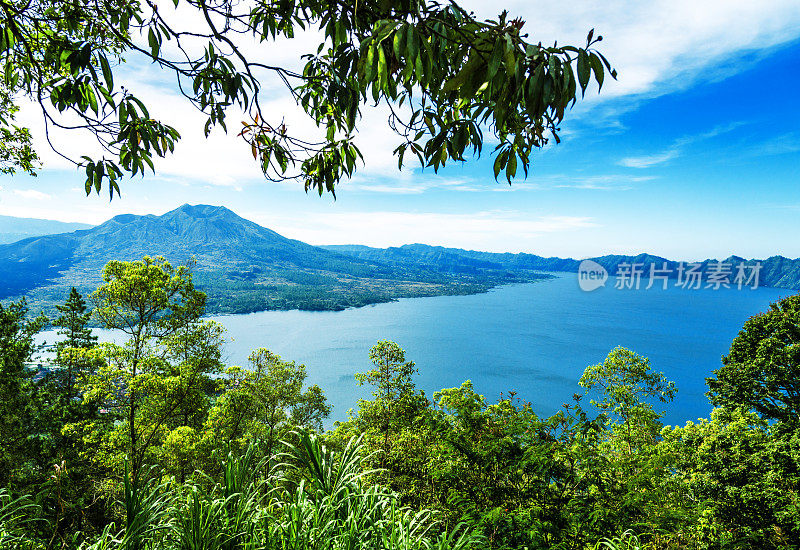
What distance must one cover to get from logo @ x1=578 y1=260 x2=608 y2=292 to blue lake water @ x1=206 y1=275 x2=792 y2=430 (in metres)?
→ 43.9

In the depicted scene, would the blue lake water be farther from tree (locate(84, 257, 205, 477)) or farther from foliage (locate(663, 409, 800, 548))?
foliage (locate(663, 409, 800, 548))

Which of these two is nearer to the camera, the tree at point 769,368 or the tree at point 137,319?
the tree at point 137,319

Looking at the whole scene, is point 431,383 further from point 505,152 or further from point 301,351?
point 505,152

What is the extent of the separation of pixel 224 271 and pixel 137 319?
149489 millimetres

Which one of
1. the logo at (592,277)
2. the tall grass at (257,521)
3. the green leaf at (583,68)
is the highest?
the green leaf at (583,68)

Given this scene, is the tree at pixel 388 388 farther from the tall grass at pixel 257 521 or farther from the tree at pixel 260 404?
the tall grass at pixel 257 521

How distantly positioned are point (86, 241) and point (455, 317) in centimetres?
18269

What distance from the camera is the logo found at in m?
144

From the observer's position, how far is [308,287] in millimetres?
120188

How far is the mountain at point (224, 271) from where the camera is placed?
318 feet

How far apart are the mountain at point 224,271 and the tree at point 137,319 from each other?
7730 cm

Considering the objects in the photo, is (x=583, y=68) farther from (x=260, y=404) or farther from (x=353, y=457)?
(x=260, y=404)
